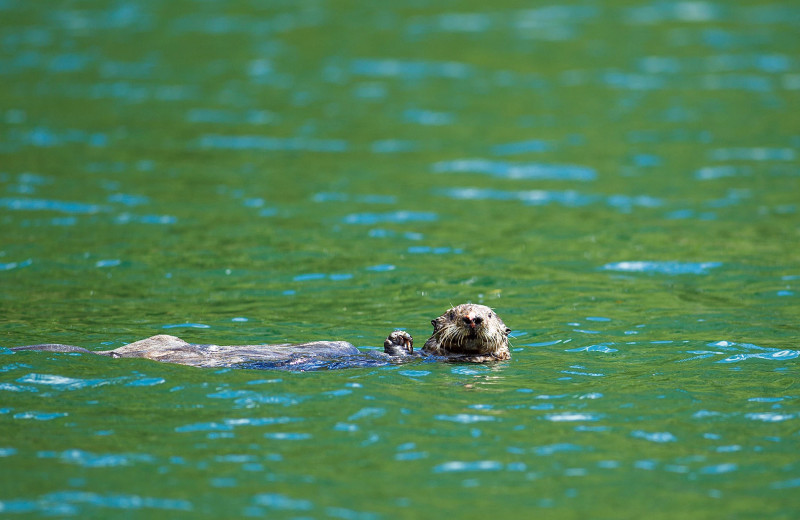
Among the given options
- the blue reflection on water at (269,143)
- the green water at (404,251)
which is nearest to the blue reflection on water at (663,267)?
the green water at (404,251)

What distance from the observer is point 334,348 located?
337 inches

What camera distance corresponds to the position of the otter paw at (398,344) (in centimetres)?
859

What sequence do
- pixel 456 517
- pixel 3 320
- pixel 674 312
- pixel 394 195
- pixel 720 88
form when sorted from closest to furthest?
pixel 456 517 → pixel 3 320 → pixel 674 312 → pixel 394 195 → pixel 720 88

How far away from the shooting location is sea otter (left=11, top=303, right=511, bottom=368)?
827 centimetres

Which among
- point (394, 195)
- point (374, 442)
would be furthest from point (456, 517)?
point (394, 195)

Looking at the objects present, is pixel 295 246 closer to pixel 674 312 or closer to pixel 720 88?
pixel 674 312

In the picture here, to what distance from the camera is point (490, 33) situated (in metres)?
28.9

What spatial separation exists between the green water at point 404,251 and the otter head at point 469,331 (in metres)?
0.29

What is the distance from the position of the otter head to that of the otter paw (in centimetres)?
37

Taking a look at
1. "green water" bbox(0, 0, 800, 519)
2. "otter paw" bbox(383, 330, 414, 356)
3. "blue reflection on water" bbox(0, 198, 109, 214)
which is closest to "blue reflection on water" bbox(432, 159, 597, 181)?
"green water" bbox(0, 0, 800, 519)

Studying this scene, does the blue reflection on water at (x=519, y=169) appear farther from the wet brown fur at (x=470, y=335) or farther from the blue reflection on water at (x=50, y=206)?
the wet brown fur at (x=470, y=335)

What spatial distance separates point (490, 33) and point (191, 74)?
8593 millimetres

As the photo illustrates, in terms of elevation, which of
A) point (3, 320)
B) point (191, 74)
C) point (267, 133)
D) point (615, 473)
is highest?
point (191, 74)

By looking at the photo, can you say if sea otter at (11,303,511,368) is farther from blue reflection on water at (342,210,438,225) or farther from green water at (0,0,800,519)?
blue reflection on water at (342,210,438,225)
